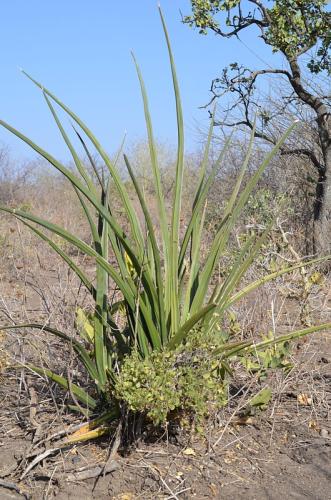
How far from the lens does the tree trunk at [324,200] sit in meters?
10.1

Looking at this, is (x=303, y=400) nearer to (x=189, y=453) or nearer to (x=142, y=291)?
(x=189, y=453)

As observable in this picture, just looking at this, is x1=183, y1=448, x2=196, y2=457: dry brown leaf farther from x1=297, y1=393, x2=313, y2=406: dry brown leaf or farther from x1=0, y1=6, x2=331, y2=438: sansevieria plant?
x1=297, y1=393, x2=313, y2=406: dry brown leaf

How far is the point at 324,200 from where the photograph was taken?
10.2 m

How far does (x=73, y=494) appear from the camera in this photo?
332cm

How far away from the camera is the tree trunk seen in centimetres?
1012

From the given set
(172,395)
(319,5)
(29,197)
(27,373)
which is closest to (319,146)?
(319,5)

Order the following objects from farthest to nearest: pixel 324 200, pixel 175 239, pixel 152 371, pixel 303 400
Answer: pixel 324 200
pixel 303 400
pixel 175 239
pixel 152 371

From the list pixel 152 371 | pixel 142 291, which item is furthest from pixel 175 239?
pixel 152 371

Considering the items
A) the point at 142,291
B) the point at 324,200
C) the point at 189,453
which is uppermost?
the point at 324,200

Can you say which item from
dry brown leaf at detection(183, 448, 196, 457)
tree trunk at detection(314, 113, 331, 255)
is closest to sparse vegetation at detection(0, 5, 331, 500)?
dry brown leaf at detection(183, 448, 196, 457)

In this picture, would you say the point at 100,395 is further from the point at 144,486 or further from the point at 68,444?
the point at 144,486

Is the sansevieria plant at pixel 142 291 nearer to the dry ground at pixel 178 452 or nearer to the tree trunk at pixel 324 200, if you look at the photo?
the dry ground at pixel 178 452

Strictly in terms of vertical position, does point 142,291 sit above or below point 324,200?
below

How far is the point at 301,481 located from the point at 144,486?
2.48 feet
